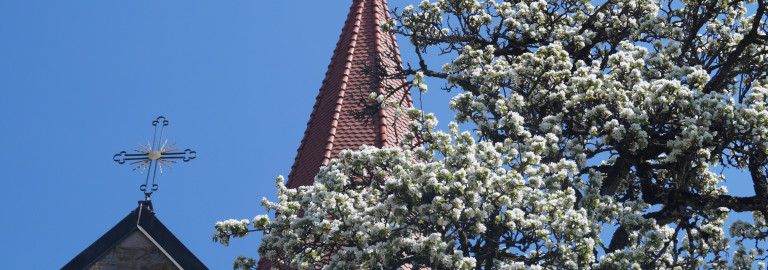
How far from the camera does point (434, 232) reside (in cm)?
1062

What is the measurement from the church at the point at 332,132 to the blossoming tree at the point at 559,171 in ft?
3.01

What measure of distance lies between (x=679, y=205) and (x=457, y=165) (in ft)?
12.3

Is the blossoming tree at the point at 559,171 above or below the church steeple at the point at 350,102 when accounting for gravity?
below

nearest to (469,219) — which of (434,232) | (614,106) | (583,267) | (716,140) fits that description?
(434,232)

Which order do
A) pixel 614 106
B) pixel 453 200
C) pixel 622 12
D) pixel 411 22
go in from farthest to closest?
pixel 411 22
pixel 622 12
pixel 614 106
pixel 453 200

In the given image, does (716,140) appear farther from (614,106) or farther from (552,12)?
(552,12)

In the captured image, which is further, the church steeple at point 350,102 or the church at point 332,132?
the church steeple at point 350,102

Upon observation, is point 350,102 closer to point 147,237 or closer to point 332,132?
point 332,132

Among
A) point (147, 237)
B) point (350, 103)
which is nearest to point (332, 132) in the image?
point (350, 103)

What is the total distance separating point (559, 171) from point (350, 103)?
1021cm

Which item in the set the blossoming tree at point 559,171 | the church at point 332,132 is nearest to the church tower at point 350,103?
the church at point 332,132

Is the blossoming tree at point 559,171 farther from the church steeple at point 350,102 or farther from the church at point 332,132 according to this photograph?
the church steeple at point 350,102

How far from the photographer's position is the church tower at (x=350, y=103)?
19.2 m

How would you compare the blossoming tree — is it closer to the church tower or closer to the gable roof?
the gable roof
